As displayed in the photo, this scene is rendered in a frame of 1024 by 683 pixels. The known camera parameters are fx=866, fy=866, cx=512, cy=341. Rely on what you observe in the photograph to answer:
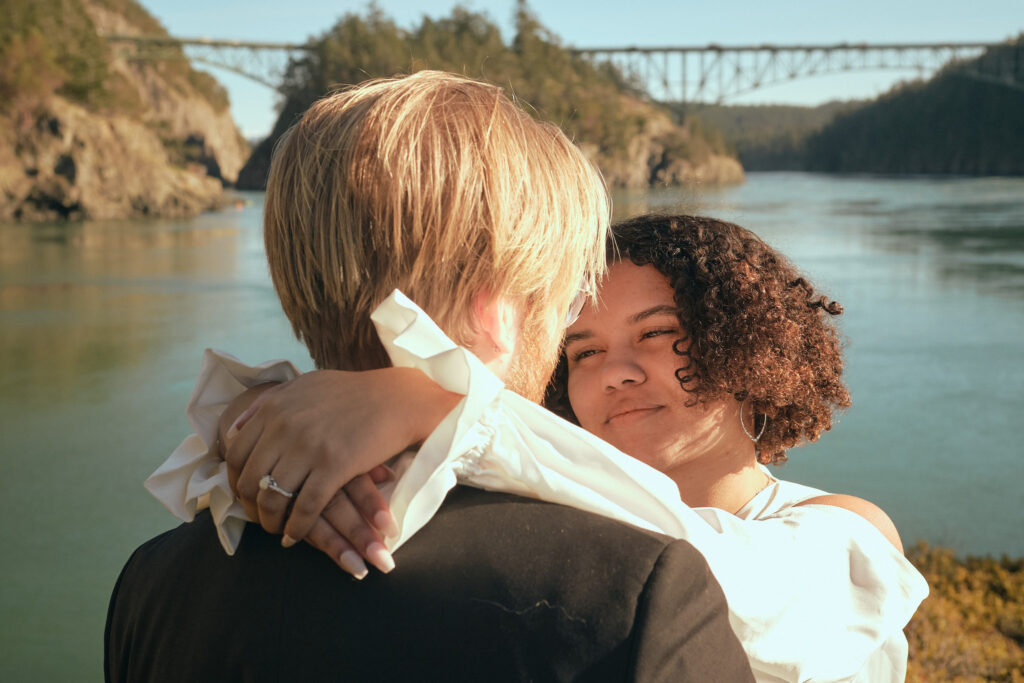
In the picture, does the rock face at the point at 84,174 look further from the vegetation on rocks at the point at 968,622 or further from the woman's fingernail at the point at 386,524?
the woman's fingernail at the point at 386,524

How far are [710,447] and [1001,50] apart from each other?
56554mm

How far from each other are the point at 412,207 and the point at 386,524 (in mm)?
323

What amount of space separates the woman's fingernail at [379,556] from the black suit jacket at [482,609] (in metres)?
0.02

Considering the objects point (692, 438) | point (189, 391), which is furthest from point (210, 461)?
point (189, 391)

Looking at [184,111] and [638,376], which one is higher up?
[184,111]

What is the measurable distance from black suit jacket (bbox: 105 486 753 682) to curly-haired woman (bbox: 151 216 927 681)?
0.13 ft

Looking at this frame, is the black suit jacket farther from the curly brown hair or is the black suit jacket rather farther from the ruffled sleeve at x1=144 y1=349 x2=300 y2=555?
the curly brown hair

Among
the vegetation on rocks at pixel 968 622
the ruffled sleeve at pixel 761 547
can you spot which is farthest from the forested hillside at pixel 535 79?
the ruffled sleeve at pixel 761 547

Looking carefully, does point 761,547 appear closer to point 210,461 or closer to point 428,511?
point 428,511

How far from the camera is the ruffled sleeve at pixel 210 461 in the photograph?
90cm

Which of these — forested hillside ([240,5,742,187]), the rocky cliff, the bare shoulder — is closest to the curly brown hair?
the bare shoulder

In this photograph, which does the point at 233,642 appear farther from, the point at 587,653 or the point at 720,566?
the point at 720,566

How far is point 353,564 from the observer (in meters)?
0.81

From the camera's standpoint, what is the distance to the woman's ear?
98cm
